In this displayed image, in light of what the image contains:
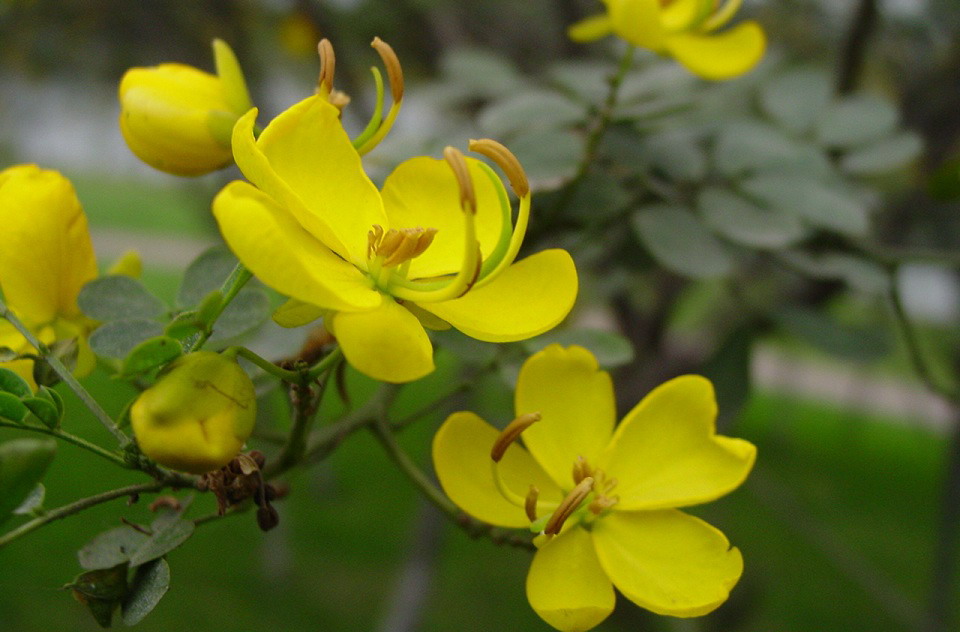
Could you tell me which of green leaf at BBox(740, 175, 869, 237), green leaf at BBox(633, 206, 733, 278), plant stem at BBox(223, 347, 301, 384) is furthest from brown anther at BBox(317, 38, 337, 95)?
green leaf at BBox(740, 175, 869, 237)

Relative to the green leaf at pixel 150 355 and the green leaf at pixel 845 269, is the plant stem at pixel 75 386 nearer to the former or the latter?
the green leaf at pixel 150 355

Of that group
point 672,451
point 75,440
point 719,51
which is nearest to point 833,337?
point 719,51

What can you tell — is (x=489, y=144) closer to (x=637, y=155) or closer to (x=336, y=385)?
(x=336, y=385)

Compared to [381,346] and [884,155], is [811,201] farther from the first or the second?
[381,346]

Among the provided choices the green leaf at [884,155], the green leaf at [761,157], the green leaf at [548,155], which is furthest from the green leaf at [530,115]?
the green leaf at [884,155]

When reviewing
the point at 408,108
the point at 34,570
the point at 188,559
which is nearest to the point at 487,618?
the point at 188,559

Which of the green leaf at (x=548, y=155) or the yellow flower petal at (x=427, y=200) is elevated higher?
the yellow flower petal at (x=427, y=200)
